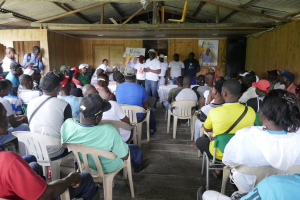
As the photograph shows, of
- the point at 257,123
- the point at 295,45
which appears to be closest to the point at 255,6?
the point at 295,45

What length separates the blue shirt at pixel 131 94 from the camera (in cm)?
361

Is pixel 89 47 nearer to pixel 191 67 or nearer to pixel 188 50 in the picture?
pixel 188 50

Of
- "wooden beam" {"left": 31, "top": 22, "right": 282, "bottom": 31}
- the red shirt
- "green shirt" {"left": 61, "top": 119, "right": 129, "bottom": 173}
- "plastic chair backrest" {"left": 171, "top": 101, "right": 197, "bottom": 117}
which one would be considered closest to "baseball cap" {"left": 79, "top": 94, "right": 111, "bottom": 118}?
"green shirt" {"left": 61, "top": 119, "right": 129, "bottom": 173}

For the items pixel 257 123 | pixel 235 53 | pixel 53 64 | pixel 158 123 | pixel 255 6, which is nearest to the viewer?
Answer: pixel 257 123

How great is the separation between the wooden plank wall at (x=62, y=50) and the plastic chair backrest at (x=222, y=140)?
647 centimetres

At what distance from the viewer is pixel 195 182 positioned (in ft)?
8.64

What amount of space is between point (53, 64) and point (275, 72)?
6656 millimetres

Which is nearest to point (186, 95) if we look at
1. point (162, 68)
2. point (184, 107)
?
point (184, 107)

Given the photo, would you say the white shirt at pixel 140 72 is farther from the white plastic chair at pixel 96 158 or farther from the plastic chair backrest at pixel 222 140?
the white plastic chair at pixel 96 158

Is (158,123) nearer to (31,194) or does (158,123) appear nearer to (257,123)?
(257,123)

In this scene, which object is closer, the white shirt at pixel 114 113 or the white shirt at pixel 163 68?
the white shirt at pixel 114 113

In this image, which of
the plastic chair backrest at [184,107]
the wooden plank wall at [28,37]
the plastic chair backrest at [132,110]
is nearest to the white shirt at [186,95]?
the plastic chair backrest at [184,107]

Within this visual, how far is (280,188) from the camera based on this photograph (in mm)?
844

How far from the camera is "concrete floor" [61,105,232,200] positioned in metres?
2.41
